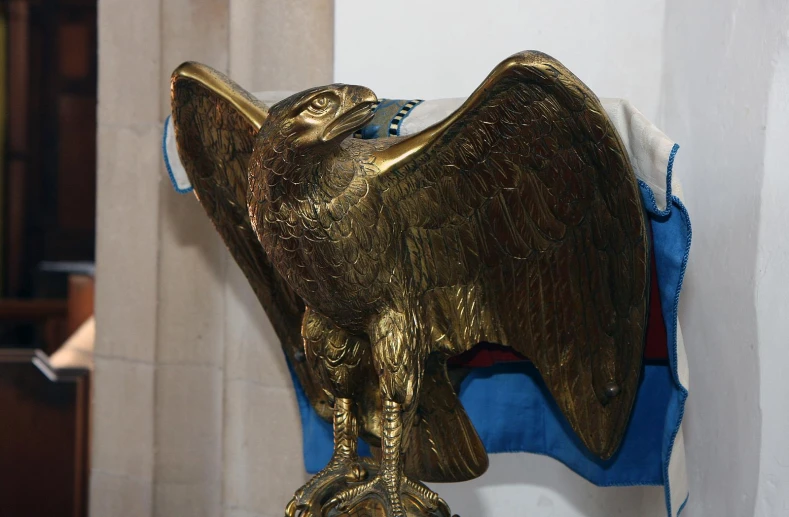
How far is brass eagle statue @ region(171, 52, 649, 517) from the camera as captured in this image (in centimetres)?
106

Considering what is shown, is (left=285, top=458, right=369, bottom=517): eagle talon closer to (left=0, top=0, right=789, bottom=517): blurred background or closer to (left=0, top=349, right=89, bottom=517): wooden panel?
(left=0, top=0, right=789, bottom=517): blurred background

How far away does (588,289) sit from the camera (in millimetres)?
1238

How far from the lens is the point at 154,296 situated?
188 cm

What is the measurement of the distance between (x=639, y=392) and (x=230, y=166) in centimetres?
71

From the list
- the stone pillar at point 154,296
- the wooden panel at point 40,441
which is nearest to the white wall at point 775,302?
the stone pillar at point 154,296

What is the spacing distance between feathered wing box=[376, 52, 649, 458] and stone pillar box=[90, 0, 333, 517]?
0.66 m

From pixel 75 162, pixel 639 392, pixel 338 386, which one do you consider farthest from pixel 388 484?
pixel 75 162

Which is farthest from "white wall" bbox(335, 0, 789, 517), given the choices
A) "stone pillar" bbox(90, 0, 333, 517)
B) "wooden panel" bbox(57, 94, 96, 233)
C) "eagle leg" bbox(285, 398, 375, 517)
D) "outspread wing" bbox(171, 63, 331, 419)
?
"wooden panel" bbox(57, 94, 96, 233)

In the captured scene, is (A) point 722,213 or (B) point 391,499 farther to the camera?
(A) point 722,213

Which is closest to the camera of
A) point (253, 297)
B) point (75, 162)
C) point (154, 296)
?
point (253, 297)

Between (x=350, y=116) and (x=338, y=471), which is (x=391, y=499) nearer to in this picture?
(x=338, y=471)

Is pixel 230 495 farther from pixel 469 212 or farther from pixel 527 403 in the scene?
pixel 469 212

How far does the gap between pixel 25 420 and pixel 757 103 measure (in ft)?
6.03

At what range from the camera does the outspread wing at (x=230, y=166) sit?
49.6 inches
